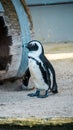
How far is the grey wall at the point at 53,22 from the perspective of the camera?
12820 millimetres

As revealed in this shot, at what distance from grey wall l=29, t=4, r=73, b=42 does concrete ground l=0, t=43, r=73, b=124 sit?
225 inches

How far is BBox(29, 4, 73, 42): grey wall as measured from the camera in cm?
1282

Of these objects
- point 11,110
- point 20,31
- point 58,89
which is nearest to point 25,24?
point 20,31

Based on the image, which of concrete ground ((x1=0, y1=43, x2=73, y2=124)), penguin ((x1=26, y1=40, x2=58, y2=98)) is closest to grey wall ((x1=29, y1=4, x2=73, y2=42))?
concrete ground ((x1=0, y1=43, x2=73, y2=124))

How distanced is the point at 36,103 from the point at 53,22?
775 centimetres

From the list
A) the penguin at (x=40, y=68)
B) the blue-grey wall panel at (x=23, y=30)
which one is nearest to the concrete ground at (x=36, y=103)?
the penguin at (x=40, y=68)

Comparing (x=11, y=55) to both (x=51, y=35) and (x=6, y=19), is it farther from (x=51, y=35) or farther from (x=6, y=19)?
(x=51, y=35)

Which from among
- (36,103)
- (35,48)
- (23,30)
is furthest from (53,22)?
(36,103)

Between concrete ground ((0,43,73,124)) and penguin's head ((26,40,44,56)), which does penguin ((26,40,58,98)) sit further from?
concrete ground ((0,43,73,124))

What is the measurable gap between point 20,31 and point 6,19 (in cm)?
20

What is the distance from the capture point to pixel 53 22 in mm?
12898

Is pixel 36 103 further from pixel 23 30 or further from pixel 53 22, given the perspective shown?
pixel 53 22

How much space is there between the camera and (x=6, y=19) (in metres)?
6.53

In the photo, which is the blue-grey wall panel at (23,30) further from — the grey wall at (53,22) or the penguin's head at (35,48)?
the grey wall at (53,22)
